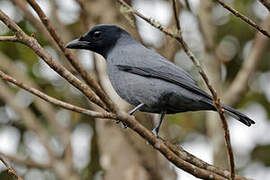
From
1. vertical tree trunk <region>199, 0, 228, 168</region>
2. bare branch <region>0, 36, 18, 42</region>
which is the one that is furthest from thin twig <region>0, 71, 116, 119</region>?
vertical tree trunk <region>199, 0, 228, 168</region>

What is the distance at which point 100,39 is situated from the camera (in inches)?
186

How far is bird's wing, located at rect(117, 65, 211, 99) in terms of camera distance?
13.2 ft

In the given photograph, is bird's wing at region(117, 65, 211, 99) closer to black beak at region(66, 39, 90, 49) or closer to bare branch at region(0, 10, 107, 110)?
black beak at region(66, 39, 90, 49)

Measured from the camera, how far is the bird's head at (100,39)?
4.61m

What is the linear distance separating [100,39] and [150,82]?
815 mm

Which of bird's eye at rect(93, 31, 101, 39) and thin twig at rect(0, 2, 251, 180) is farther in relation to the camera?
bird's eye at rect(93, 31, 101, 39)

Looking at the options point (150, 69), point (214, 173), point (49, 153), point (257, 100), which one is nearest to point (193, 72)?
point (257, 100)

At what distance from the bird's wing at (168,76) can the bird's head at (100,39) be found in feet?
1.41

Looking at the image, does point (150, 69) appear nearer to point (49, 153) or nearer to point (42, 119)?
point (49, 153)

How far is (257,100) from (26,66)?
370 cm

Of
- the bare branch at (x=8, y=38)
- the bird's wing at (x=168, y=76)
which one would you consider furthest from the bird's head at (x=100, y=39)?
the bare branch at (x=8, y=38)

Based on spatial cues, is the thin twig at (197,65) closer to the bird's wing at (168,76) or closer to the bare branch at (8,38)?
the bare branch at (8,38)

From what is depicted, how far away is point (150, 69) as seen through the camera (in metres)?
4.33

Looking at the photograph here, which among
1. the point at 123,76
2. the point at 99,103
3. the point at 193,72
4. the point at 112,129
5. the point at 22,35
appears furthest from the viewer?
the point at 193,72
